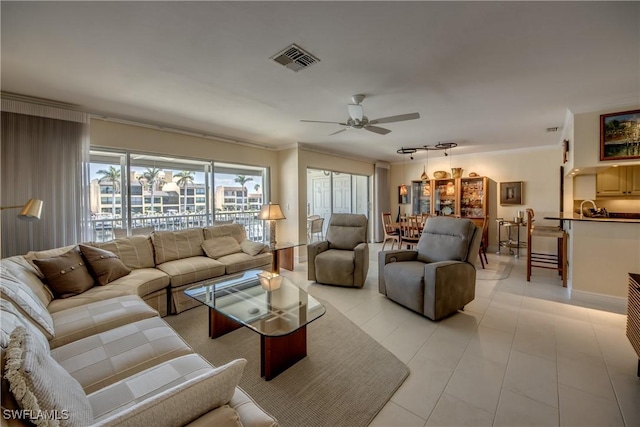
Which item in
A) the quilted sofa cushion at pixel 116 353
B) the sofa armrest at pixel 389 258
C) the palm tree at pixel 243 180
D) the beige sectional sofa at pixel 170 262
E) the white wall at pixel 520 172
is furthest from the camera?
the white wall at pixel 520 172

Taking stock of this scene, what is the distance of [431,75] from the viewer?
2.45 meters

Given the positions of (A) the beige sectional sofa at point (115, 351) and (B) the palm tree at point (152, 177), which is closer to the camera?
(A) the beige sectional sofa at point (115, 351)

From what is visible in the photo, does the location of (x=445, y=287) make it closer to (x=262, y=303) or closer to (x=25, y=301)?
(x=262, y=303)

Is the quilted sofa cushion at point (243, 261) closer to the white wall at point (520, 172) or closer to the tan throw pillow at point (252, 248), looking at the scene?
the tan throw pillow at point (252, 248)

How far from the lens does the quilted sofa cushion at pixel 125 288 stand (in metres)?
2.19

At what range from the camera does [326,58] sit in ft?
7.04

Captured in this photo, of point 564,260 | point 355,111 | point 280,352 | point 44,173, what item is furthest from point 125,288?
point 564,260

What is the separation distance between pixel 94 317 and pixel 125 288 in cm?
63

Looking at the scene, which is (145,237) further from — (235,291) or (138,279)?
(235,291)

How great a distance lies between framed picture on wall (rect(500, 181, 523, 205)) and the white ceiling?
8.67ft

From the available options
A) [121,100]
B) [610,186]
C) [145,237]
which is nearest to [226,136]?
[121,100]

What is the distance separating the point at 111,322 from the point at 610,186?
19.8 ft

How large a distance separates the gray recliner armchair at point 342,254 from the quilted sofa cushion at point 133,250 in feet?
6.67

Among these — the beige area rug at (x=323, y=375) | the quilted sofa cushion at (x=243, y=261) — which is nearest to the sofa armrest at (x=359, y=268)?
the beige area rug at (x=323, y=375)
